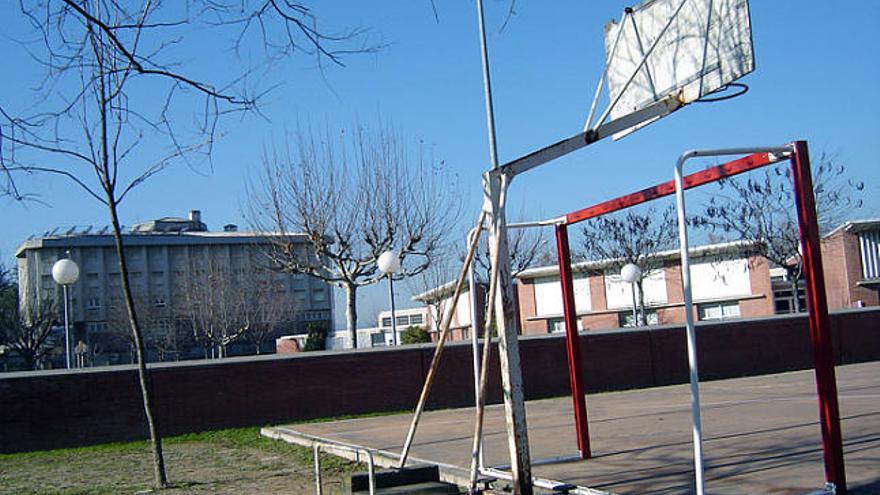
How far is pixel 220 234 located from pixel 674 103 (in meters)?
61.3

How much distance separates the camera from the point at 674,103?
7.28 m

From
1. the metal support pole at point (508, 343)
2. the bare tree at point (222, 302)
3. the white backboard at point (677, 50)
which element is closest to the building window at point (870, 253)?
the bare tree at point (222, 302)

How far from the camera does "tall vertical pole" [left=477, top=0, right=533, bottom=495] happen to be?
7.52 meters

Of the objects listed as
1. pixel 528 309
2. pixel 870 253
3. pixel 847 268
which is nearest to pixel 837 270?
pixel 847 268

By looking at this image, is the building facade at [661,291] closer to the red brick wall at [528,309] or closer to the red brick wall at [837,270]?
the red brick wall at [528,309]

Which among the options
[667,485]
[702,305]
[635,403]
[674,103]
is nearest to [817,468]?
[667,485]

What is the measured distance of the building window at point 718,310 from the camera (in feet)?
134

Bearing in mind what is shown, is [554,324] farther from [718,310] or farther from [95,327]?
[95,327]

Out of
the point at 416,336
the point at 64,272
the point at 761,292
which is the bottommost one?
the point at 416,336

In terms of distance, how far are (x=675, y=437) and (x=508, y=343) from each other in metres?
4.61

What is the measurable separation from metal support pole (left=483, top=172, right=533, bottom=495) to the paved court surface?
84 cm

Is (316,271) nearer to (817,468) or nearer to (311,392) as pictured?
(311,392)

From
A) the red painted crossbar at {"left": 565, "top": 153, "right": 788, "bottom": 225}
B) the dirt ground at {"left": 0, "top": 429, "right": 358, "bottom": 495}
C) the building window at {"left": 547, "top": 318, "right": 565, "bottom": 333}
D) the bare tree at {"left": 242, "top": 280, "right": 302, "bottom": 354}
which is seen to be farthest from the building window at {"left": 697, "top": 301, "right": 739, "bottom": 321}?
the red painted crossbar at {"left": 565, "top": 153, "right": 788, "bottom": 225}

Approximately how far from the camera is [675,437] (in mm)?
11312
